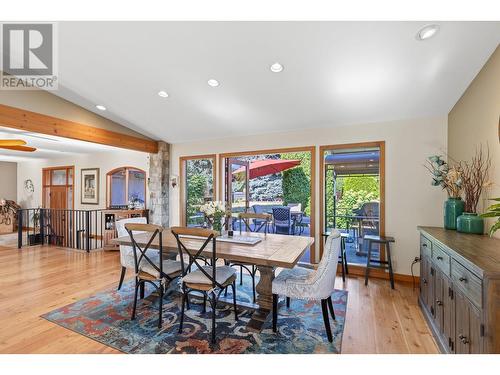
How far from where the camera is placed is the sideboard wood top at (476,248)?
54.5 inches

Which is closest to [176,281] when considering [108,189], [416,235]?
[416,235]

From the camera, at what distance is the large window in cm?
695

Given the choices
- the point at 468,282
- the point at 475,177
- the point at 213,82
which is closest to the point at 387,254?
the point at 475,177

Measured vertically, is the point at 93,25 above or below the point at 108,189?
above

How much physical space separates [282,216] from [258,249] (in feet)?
10.1

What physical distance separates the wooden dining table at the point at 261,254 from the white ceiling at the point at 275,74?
2.01 metres

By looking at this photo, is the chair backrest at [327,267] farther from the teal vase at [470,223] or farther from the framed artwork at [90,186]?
the framed artwork at [90,186]

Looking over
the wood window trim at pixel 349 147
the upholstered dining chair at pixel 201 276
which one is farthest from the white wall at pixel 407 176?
the upholstered dining chair at pixel 201 276

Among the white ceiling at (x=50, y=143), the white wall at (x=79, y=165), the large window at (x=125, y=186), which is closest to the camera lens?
the white ceiling at (x=50, y=143)

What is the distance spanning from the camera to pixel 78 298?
303 cm
